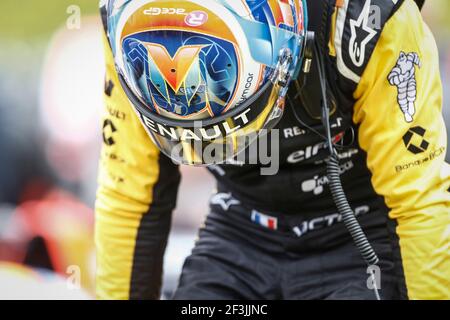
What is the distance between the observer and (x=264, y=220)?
2135 millimetres

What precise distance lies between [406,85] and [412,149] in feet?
0.45

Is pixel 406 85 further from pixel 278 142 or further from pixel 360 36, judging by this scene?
pixel 278 142

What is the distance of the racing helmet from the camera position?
1612 mm

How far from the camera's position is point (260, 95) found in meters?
1.71

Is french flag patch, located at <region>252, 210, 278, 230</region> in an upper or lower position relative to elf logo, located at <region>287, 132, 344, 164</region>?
lower

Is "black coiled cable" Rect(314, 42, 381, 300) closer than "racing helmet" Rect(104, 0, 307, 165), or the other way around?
"racing helmet" Rect(104, 0, 307, 165)

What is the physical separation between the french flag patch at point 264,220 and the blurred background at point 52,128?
4.99 ft

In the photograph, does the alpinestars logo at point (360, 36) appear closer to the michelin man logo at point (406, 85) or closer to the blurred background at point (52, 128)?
the michelin man logo at point (406, 85)

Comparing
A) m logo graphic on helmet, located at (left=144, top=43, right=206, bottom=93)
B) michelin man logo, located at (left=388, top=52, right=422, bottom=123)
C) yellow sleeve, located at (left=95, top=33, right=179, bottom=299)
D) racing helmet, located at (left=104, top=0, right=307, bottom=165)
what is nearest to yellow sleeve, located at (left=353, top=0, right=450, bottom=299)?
michelin man logo, located at (left=388, top=52, right=422, bottom=123)

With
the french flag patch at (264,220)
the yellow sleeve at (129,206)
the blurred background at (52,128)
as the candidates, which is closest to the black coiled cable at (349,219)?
the french flag patch at (264,220)

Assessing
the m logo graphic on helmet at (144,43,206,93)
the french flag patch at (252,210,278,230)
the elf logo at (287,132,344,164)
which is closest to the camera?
the m logo graphic on helmet at (144,43,206,93)

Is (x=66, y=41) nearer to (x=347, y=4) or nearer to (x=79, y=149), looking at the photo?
(x=79, y=149)

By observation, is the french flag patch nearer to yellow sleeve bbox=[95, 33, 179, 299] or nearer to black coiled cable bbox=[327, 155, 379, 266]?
yellow sleeve bbox=[95, 33, 179, 299]

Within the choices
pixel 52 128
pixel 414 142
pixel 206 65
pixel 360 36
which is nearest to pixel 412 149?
pixel 414 142
